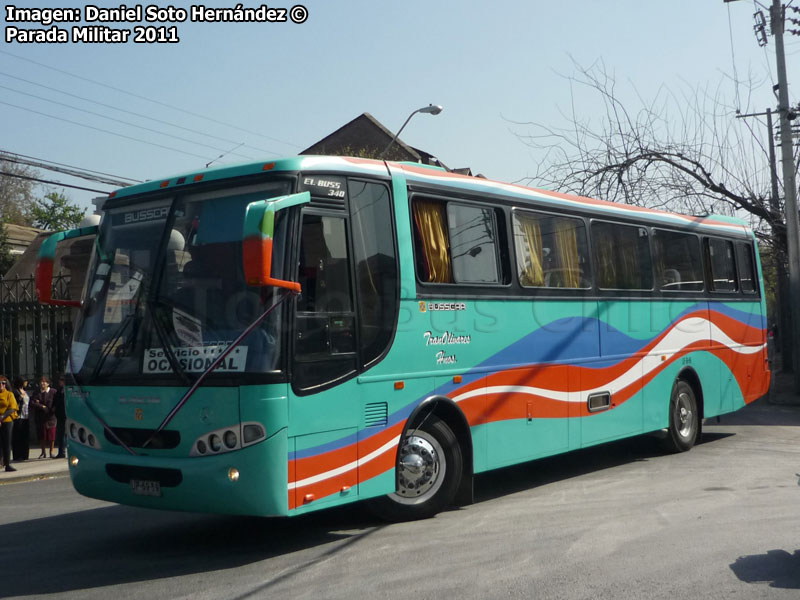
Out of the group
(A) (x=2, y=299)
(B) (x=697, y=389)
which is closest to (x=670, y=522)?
(B) (x=697, y=389)

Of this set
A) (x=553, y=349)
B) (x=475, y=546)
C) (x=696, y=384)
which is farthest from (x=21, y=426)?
(x=475, y=546)

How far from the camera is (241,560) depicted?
7.34m

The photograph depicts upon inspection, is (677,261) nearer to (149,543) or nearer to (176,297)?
(176,297)

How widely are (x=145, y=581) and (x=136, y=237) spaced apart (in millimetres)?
2909

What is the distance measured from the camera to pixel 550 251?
1059 cm

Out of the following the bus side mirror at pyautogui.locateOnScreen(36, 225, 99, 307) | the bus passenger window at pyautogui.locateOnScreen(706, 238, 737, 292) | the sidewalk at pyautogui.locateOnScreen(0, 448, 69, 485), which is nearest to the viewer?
the bus side mirror at pyautogui.locateOnScreen(36, 225, 99, 307)

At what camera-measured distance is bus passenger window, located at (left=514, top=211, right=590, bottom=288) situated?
33.3ft

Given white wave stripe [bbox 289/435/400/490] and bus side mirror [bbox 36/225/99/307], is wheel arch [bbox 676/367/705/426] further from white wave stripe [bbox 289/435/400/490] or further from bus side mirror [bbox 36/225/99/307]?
bus side mirror [bbox 36/225/99/307]

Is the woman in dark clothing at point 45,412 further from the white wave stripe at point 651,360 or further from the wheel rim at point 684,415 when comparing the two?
the wheel rim at point 684,415

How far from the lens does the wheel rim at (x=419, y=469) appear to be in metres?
8.52

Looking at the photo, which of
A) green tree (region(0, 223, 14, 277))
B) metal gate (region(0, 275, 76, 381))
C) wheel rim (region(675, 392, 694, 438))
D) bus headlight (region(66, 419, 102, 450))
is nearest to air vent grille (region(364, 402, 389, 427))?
bus headlight (region(66, 419, 102, 450))

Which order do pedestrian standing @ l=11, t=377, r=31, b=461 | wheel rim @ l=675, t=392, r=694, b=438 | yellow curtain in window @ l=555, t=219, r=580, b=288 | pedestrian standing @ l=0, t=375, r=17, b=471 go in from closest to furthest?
yellow curtain in window @ l=555, t=219, r=580, b=288
wheel rim @ l=675, t=392, r=694, b=438
pedestrian standing @ l=0, t=375, r=17, b=471
pedestrian standing @ l=11, t=377, r=31, b=461

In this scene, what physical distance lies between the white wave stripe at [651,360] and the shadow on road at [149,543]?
1.93 metres

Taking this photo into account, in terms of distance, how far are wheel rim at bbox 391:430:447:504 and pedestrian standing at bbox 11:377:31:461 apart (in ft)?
38.7
